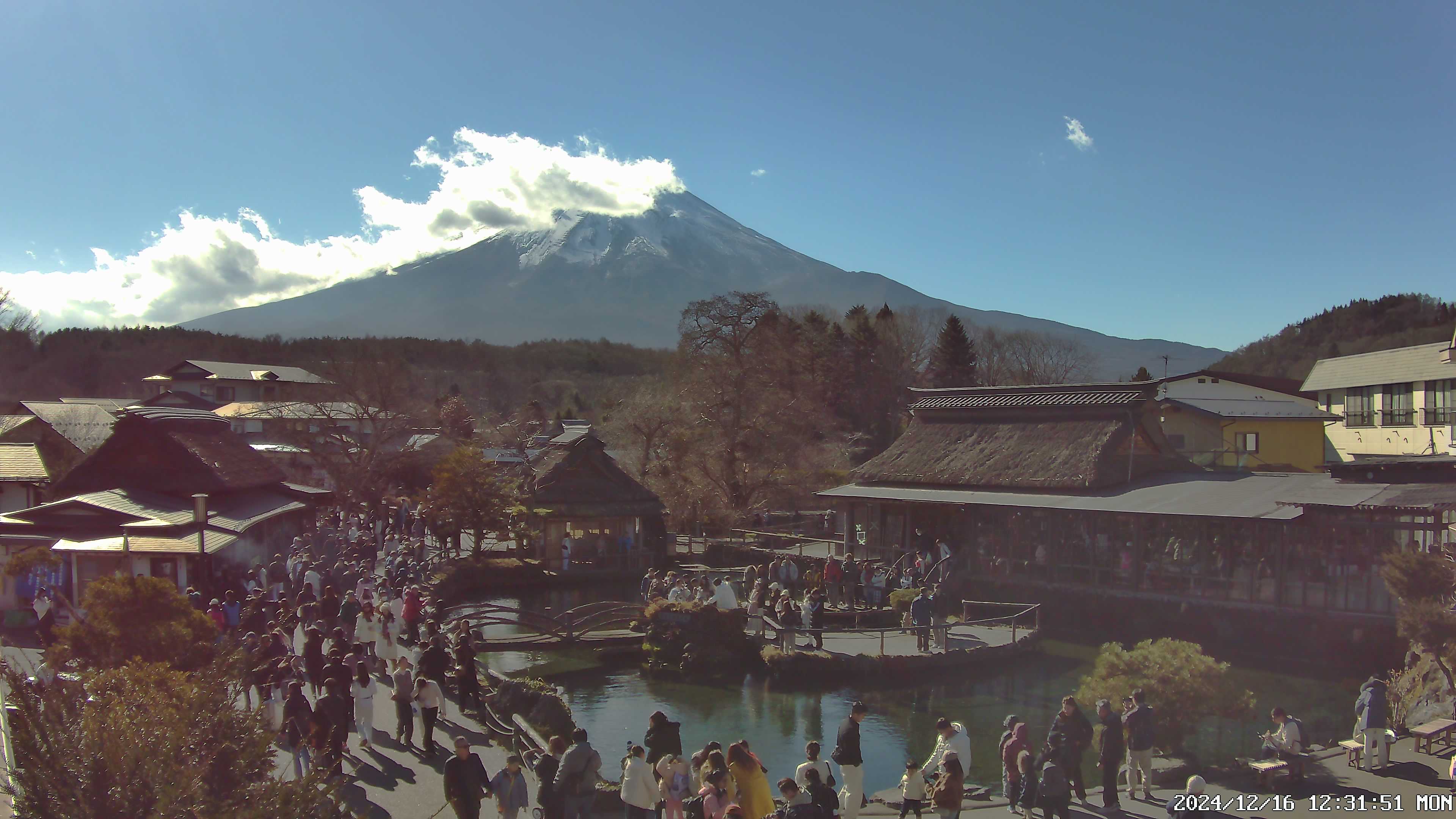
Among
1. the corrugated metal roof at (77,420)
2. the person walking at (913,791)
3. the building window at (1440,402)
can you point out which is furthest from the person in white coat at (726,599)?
the building window at (1440,402)

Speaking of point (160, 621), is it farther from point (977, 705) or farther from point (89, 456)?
point (89, 456)

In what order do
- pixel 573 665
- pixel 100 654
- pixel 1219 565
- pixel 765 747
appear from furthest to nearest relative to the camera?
pixel 1219 565 < pixel 573 665 < pixel 765 747 < pixel 100 654

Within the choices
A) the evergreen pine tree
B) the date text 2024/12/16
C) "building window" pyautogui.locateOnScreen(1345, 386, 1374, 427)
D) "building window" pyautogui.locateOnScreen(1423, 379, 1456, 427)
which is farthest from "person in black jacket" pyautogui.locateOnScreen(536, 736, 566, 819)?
the evergreen pine tree

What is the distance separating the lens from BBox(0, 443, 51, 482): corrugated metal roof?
2411cm

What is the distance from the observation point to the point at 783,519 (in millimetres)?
36438

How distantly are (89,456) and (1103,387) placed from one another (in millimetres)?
24405

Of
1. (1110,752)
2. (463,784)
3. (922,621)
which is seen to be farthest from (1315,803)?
(922,621)

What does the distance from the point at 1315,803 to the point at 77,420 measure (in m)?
42.8

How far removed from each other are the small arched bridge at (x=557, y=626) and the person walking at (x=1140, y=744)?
1058 cm

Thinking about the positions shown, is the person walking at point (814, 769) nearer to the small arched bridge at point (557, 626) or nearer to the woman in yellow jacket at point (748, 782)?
the woman in yellow jacket at point (748, 782)

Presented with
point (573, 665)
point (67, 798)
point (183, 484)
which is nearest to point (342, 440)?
point (183, 484)

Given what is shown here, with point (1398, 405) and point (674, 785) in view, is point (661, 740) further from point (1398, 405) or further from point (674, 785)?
point (1398, 405)

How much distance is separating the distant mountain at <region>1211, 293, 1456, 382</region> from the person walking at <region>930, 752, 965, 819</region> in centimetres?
5638

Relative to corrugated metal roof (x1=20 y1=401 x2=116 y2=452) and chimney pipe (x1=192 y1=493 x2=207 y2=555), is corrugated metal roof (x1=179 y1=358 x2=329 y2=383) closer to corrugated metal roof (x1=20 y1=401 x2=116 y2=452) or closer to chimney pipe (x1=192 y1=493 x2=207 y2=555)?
corrugated metal roof (x1=20 y1=401 x2=116 y2=452)
